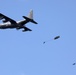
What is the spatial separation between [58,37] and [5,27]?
30.9 m

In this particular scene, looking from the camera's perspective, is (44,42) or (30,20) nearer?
(44,42)

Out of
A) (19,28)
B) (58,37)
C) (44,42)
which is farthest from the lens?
(19,28)

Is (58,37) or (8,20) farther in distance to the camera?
(8,20)

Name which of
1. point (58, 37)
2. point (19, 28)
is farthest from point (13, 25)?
point (58, 37)

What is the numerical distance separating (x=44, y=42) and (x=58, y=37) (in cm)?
913

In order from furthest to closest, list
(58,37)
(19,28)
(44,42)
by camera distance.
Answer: (19,28) < (58,37) < (44,42)

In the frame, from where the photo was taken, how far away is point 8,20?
137875 millimetres

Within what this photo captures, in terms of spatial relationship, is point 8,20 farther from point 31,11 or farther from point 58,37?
point 58,37

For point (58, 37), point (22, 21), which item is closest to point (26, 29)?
point (22, 21)

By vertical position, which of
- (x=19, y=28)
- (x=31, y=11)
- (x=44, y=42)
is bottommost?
(x=44, y=42)

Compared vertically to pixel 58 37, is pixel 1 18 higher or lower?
higher

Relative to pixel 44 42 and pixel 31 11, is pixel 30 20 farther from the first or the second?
pixel 44 42

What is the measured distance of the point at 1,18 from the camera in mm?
136125

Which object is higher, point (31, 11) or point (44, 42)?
point (31, 11)
